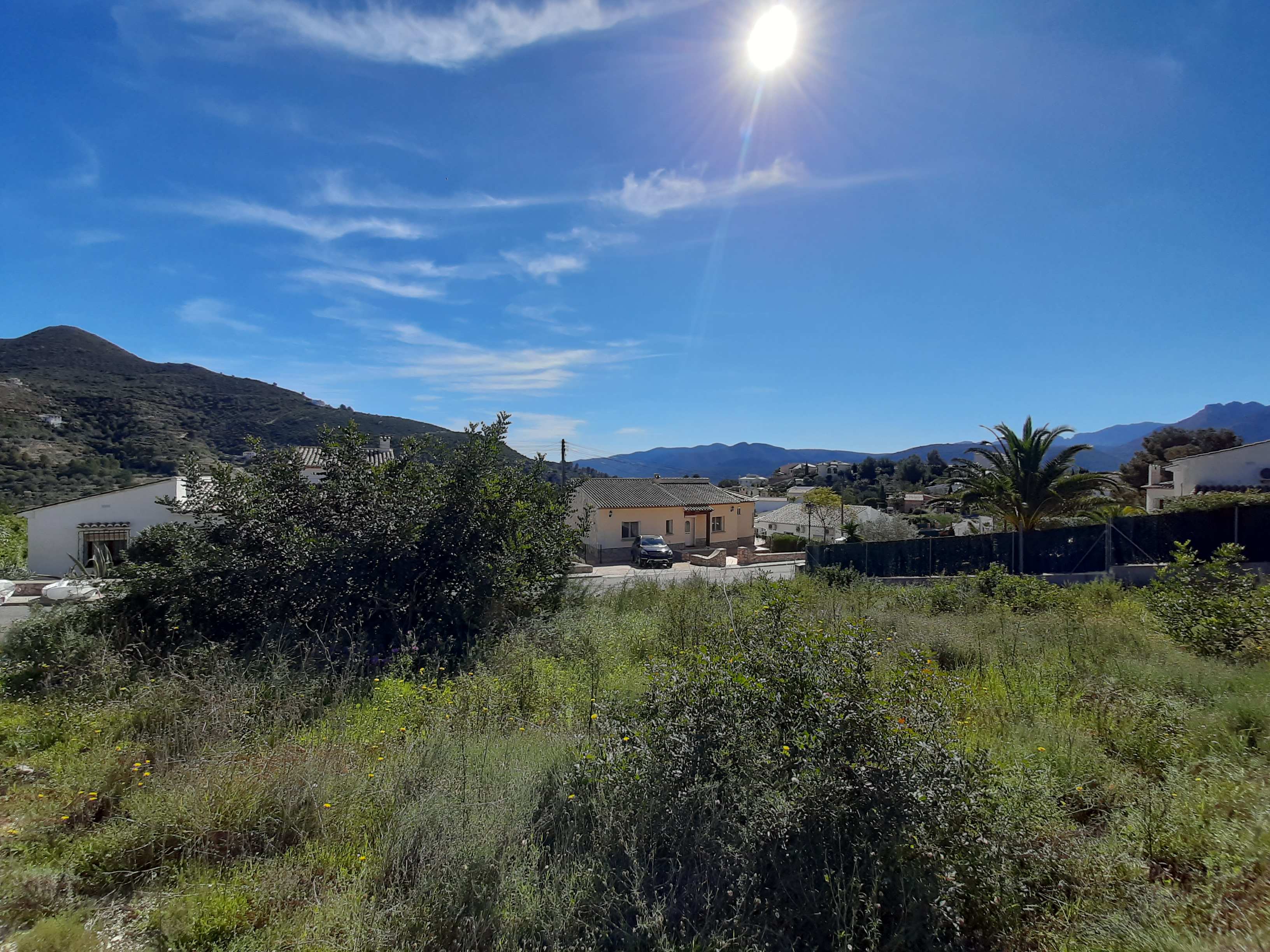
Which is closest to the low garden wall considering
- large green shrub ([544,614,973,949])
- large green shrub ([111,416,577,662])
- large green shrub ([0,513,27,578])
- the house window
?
large green shrub ([111,416,577,662])

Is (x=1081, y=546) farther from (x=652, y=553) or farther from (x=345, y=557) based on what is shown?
(x=652, y=553)

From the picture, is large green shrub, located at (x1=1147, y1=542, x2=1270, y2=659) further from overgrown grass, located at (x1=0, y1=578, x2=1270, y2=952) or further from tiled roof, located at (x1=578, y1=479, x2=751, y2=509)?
tiled roof, located at (x1=578, y1=479, x2=751, y2=509)

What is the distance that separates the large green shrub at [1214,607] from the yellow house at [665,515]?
91.4 ft

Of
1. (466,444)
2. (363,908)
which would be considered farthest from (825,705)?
(466,444)

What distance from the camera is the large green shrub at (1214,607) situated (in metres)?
6.24

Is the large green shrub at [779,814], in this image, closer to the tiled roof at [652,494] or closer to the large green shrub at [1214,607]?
the large green shrub at [1214,607]

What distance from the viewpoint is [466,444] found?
810 cm

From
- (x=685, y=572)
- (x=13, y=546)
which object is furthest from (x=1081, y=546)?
(x=13, y=546)

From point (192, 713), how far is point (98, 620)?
3025 millimetres

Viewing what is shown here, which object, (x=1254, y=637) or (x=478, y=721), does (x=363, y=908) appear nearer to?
(x=478, y=721)

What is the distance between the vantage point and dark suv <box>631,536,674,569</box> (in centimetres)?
3172

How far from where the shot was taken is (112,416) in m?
43.0

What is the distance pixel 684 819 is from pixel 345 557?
17.9ft

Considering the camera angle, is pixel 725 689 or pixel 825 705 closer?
pixel 825 705
